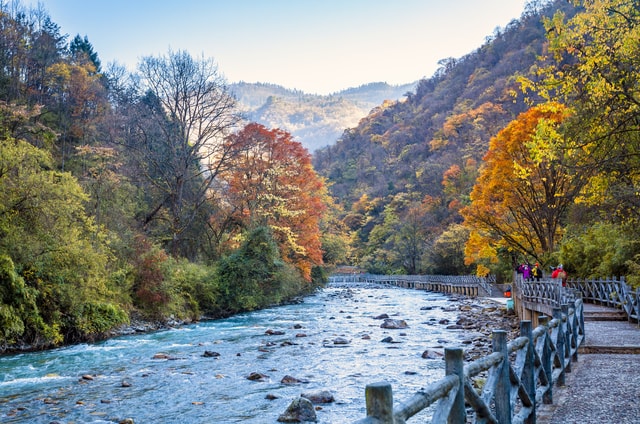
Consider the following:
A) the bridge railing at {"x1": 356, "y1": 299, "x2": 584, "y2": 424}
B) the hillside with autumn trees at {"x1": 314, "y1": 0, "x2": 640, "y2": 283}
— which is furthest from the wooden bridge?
the hillside with autumn trees at {"x1": 314, "y1": 0, "x2": 640, "y2": 283}

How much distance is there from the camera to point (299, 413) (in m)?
9.77

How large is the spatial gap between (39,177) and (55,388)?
8.87 m

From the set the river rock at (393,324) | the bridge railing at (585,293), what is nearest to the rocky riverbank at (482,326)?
the bridge railing at (585,293)

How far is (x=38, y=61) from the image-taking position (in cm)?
3344

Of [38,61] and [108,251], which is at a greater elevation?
[38,61]

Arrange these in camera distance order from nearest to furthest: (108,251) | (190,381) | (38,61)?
1. (190,381)
2. (108,251)
3. (38,61)

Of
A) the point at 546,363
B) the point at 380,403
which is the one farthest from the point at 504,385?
the point at 380,403

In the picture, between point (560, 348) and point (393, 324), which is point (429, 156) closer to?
point (393, 324)

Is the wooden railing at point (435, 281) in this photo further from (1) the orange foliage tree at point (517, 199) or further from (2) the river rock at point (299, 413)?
(2) the river rock at point (299, 413)

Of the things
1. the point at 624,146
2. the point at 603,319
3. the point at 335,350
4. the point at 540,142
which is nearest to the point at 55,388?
the point at 335,350

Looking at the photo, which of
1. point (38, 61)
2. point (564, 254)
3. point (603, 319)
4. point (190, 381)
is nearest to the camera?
point (190, 381)

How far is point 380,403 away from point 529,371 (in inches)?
189

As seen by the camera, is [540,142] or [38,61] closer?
A: [540,142]

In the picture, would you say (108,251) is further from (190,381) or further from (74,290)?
(190,381)
